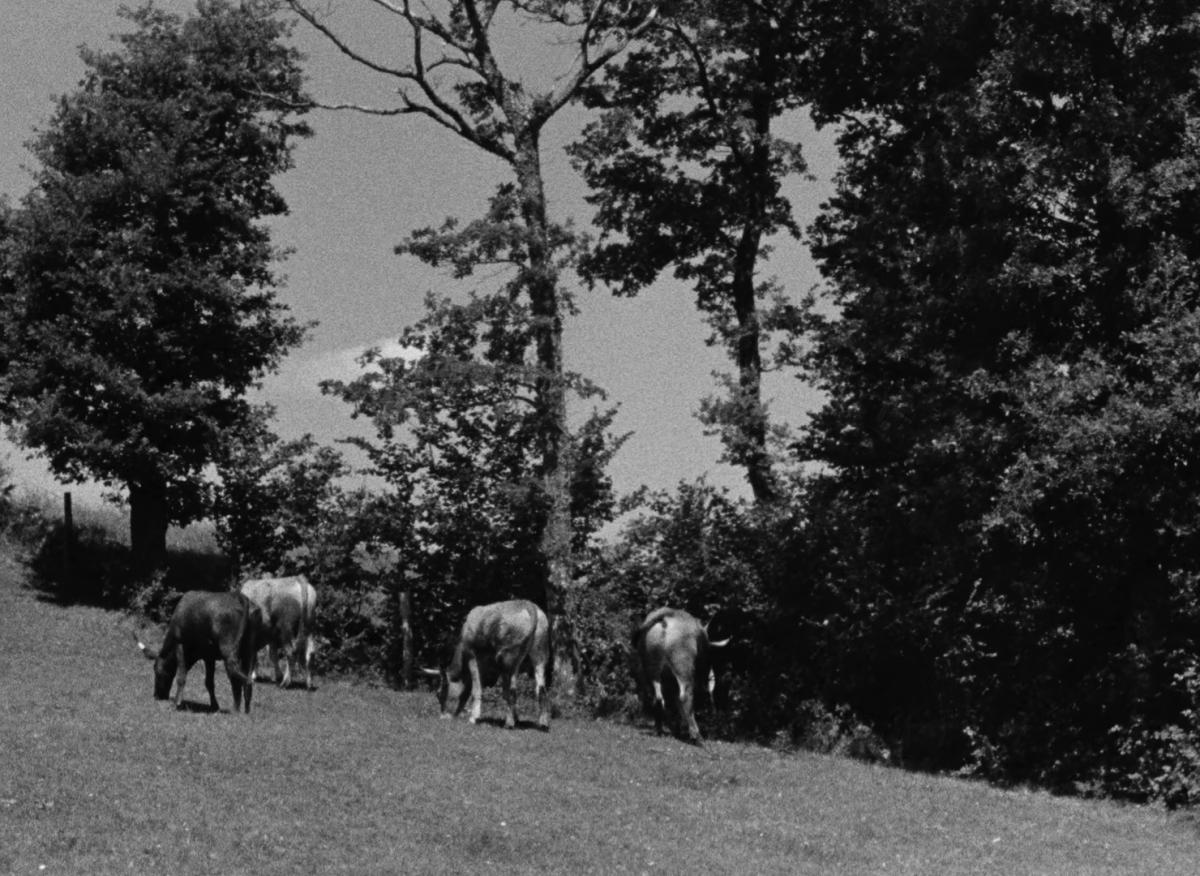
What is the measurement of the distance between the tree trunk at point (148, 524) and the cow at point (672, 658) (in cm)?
1783

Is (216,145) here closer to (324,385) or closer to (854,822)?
(324,385)

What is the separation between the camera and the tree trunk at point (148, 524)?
4541cm

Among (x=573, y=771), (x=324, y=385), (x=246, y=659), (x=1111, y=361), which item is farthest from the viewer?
(x=324, y=385)

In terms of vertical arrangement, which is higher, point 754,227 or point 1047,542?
point 754,227

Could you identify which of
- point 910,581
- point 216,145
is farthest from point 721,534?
point 216,145

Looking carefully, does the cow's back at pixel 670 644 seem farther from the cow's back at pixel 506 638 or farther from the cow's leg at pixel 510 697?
the cow's leg at pixel 510 697

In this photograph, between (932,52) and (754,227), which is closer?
(932,52)

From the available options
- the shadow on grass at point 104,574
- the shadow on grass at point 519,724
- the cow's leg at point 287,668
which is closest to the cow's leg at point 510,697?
the shadow on grass at point 519,724

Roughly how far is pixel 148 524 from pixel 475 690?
17.6 meters

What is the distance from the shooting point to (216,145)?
48125 millimetres

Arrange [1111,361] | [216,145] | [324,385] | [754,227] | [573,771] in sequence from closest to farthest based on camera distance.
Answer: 1. [573,771]
2. [1111,361]
3. [324,385]
4. [754,227]
5. [216,145]

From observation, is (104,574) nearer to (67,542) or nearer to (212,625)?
(67,542)

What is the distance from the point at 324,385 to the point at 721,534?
10453mm

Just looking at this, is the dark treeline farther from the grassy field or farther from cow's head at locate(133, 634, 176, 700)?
cow's head at locate(133, 634, 176, 700)
